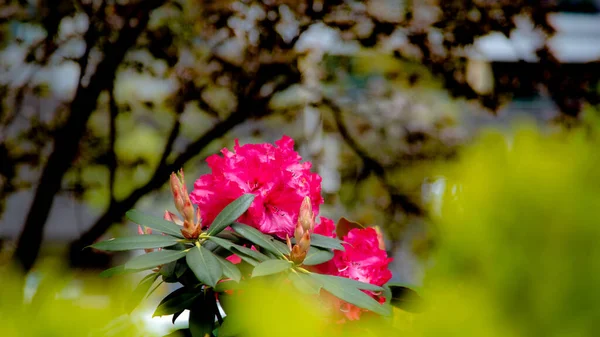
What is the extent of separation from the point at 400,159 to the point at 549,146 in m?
2.85

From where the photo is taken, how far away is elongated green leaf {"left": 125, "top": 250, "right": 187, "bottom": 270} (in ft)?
2.66

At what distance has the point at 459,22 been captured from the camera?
2715 mm

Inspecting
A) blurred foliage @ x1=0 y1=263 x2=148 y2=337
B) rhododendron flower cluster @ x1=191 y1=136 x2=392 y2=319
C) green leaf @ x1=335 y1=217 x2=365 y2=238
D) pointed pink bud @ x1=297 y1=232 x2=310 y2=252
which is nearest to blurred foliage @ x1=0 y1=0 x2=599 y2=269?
green leaf @ x1=335 y1=217 x2=365 y2=238

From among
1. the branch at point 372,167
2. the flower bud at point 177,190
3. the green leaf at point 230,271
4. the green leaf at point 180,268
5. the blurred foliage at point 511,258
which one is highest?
the blurred foliage at point 511,258

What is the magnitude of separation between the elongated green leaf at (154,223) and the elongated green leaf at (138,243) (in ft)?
0.05

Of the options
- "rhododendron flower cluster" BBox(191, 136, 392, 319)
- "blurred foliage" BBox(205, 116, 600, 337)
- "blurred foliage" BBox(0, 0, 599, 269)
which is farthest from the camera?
"blurred foliage" BBox(0, 0, 599, 269)

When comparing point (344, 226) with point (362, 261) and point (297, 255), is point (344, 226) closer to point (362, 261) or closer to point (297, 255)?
point (362, 261)

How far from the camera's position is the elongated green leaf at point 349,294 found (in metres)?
0.83

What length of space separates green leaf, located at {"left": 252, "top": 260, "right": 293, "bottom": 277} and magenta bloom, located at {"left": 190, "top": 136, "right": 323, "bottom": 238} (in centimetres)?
14

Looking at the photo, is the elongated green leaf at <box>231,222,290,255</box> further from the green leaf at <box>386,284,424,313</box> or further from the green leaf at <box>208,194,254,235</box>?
the green leaf at <box>386,284,424,313</box>

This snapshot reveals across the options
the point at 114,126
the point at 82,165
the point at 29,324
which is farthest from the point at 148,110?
the point at 29,324

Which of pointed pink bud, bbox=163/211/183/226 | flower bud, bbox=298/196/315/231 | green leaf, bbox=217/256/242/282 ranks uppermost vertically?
flower bud, bbox=298/196/315/231

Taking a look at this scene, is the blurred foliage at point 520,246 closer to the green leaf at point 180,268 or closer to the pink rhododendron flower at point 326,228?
the green leaf at point 180,268

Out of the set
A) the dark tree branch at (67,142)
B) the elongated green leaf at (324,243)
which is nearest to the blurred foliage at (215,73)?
the dark tree branch at (67,142)
